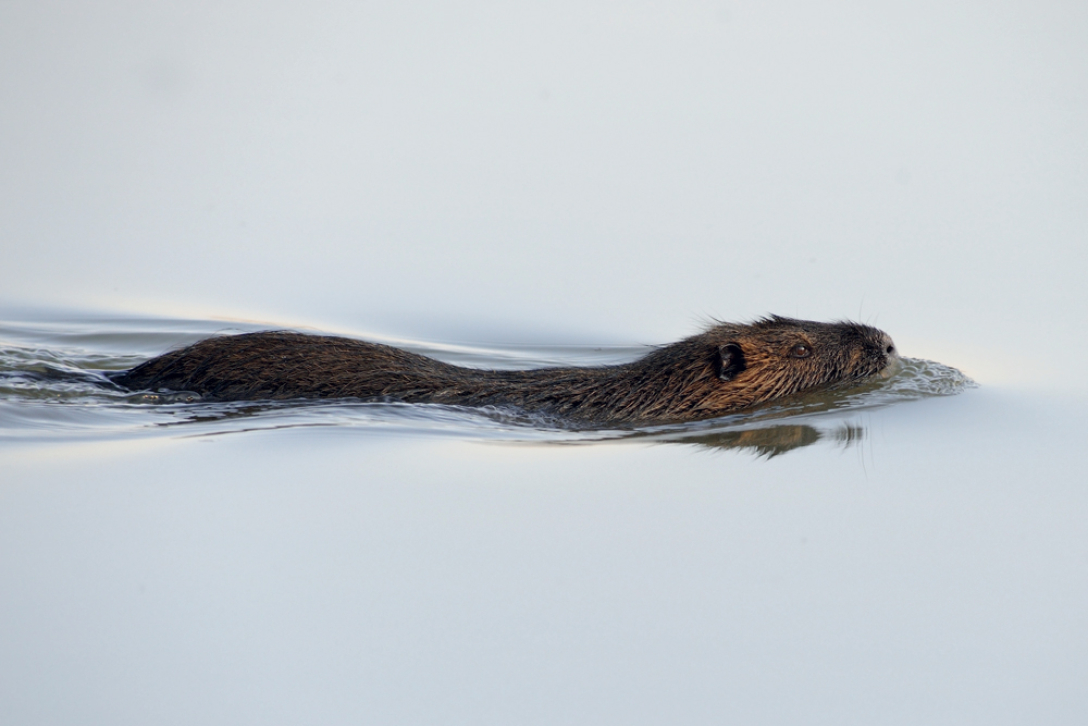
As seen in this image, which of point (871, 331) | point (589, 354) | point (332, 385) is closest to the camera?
point (332, 385)

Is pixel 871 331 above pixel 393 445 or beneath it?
above

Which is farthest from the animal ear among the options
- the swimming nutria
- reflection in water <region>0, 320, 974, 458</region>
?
reflection in water <region>0, 320, 974, 458</region>

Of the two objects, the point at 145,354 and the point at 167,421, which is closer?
the point at 167,421

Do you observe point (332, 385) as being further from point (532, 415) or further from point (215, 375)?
point (532, 415)

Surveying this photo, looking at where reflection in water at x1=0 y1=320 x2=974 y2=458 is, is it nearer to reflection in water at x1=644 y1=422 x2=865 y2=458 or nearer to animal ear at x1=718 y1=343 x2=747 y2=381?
reflection in water at x1=644 y1=422 x2=865 y2=458

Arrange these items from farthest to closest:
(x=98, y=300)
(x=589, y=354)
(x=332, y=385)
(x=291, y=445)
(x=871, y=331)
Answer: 1. (x=98, y=300)
2. (x=589, y=354)
3. (x=871, y=331)
4. (x=332, y=385)
5. (x=291, y=445)

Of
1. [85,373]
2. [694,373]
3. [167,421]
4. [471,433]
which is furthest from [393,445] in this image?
[85,373]
